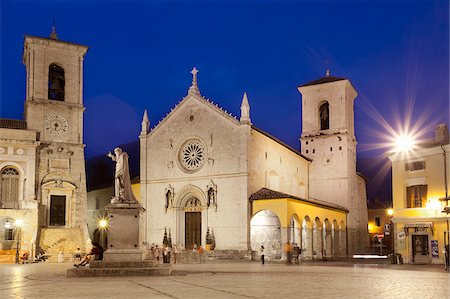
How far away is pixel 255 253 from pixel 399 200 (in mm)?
10132

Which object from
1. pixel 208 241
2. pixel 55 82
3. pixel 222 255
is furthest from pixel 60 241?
pixel 55 82

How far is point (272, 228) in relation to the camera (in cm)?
4456

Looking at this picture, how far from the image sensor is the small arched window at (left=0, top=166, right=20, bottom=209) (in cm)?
4101

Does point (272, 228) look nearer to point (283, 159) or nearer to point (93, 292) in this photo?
point (283, 159)

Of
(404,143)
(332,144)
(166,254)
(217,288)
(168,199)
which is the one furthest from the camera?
(332,144)

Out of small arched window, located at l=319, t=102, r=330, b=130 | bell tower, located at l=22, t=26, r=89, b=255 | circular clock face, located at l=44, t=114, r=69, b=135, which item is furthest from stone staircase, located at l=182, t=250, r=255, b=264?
small arched window, located at l=319, t=102, r=330, b=130

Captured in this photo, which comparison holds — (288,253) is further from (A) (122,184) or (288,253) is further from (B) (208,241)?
(A) (122,184)

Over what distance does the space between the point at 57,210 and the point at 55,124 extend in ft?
21.2

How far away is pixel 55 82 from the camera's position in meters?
45.9

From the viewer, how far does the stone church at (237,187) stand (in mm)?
40812

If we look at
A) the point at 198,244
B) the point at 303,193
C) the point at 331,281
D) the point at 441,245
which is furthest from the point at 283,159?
the point at 331,281

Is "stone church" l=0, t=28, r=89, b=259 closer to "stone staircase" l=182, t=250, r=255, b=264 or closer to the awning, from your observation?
"stone staircase" l=182, t=250, r=255, b=264

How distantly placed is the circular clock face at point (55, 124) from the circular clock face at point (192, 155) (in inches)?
356

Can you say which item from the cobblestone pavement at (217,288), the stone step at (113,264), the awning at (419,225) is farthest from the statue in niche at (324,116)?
the stone step at (113,264)
